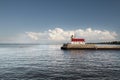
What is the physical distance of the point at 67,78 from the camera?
31.6m

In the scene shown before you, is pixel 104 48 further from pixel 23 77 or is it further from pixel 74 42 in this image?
pixel 23 77

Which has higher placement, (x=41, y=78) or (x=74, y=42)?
(x=74, y=42)

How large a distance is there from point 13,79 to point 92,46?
99.4 m

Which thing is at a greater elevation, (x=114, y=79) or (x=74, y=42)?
(x=74, y=42)

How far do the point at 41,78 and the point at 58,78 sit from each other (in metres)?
2.74

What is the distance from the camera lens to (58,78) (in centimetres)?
3148

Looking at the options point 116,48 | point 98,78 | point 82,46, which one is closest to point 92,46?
point 82,46

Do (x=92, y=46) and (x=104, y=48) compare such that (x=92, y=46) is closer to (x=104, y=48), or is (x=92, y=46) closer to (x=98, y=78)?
(x=104, y=48)

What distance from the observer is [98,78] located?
31578 mm

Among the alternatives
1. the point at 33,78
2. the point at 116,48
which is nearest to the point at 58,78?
the point at 33,78

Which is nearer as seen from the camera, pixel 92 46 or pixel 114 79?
pixel 114 79

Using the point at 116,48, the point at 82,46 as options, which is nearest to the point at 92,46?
the point at 82,46

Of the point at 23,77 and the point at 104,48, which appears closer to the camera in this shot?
the point at 23,77

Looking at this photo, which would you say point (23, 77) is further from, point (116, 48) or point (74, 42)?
point (116, 48)
